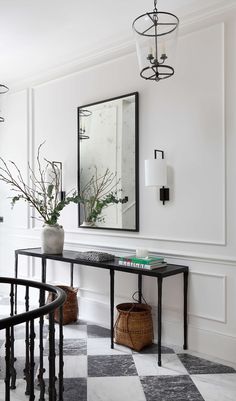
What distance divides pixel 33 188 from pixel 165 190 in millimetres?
2047

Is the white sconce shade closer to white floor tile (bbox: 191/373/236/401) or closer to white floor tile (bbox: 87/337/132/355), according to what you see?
white floor tile (bbox: 87/337/132/355)

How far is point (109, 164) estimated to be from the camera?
12.5 feet

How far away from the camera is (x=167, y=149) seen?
3.34 meters

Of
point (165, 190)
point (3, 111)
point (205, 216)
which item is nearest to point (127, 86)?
point (165, 190)

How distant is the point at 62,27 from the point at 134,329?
9.25 feet

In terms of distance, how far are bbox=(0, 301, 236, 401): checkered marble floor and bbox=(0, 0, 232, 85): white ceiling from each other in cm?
289

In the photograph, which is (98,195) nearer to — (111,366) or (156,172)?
(156,172)

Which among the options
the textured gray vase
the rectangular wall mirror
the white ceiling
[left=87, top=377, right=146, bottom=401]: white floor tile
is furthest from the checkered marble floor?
the white ceiling

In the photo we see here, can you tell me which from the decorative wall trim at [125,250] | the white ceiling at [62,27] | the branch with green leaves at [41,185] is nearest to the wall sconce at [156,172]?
the decorative wall trim at [125,250]

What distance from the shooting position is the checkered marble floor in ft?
7.83

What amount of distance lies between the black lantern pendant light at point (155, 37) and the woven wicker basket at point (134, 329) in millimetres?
1984

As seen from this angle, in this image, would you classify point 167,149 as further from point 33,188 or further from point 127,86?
point 33,188

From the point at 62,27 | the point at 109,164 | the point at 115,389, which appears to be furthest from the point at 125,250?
the point at 62,27

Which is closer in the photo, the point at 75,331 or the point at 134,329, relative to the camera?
the point at 134,329
